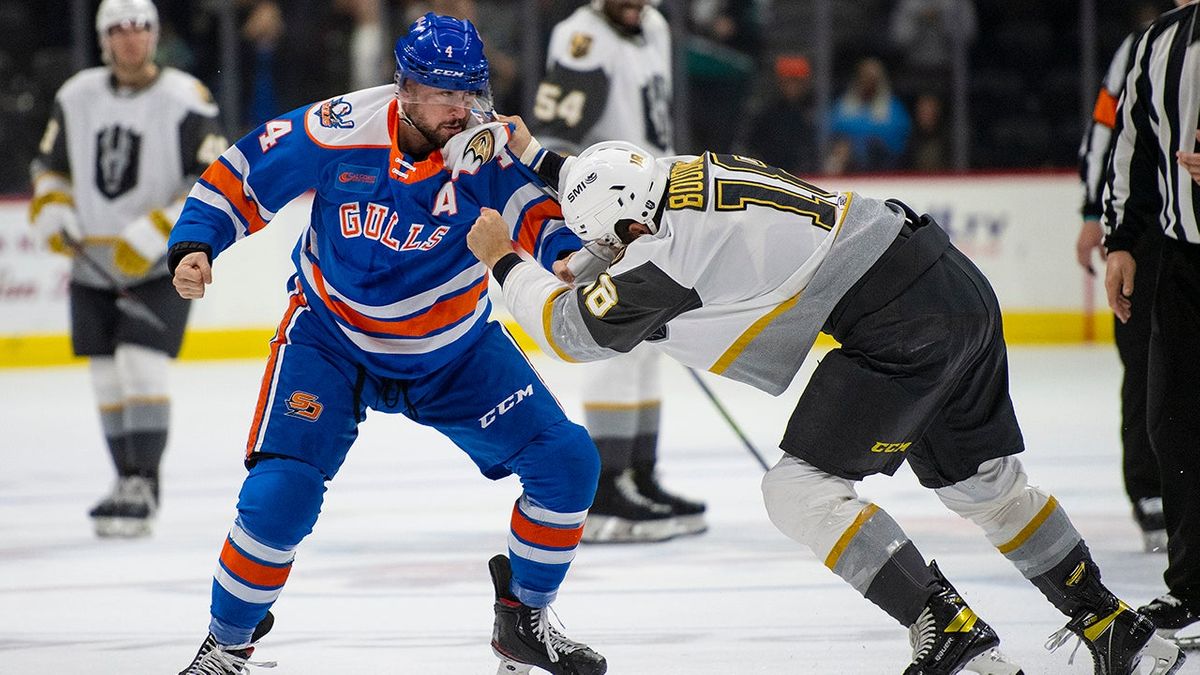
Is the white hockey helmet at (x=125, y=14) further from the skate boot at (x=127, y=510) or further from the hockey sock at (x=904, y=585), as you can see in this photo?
the hockey sock at (x=904, y=585)

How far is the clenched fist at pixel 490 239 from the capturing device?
298 cm

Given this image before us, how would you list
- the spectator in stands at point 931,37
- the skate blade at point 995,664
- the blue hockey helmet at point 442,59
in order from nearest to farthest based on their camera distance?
the skate blade at point 995,664
the blue hockey helmet at point 442,59
the spectator in stands at point 931,37

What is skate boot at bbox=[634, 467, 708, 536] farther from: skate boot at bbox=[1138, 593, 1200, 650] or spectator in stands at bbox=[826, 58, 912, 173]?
spectator in stands at bbox=[826, 58, 912, 173]

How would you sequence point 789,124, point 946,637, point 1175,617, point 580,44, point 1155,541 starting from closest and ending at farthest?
point 946,637, point 1175,617, point 1155,541, point 580,44, point 789,124

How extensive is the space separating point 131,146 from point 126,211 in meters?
0.21

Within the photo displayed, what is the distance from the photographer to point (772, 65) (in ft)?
32.9

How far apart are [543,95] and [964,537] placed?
5.88 feet

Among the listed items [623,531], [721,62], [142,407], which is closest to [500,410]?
[623,531]

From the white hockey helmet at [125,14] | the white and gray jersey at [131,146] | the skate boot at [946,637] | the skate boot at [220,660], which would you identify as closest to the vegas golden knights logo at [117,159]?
the white and gray jersey at [131,146]

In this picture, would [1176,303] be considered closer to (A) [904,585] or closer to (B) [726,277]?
(A) [904,585]

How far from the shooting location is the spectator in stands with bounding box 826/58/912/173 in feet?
32.4

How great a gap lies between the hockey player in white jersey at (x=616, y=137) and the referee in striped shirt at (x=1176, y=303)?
68.6 inches

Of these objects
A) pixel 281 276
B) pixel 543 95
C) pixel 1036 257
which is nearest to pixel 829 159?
pixel 1036 257

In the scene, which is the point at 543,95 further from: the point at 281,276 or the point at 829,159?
the point at 829,159
